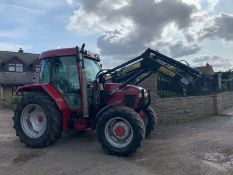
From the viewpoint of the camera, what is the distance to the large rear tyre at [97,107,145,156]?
6.75m

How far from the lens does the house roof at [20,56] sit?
1597 inches

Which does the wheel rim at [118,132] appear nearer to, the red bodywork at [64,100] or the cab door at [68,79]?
the red bodywork at [64,100]

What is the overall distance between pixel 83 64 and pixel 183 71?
266 cm

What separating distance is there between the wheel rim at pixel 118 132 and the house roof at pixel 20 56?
3570cm

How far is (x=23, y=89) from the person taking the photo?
8516 millimetres

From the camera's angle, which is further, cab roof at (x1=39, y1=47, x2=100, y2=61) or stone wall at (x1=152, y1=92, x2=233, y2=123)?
stone wall at (x1=152, y1=92, x2=233, y2=123)

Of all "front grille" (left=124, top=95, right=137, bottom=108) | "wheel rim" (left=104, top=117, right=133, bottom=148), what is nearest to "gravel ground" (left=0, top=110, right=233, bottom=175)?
"wheel rim" (left=104, top=117, right=133, bottom=148)

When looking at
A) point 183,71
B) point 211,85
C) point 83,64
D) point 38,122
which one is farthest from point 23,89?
point 211,85

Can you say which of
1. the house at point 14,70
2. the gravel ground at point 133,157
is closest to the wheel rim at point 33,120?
the gravel ground at point 133,157

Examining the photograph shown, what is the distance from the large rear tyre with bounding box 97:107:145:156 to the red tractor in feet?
0.09

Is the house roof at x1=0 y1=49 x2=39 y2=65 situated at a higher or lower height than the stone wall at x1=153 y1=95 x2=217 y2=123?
higher

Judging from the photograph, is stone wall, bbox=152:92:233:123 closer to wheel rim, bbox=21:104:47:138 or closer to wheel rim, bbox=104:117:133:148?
wheel rim, bbox=104:117:133:148

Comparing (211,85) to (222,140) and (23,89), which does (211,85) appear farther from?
(23,89)

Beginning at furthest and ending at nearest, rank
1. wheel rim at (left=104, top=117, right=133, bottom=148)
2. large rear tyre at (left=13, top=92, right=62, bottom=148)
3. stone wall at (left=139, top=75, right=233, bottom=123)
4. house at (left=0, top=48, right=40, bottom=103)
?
house at (left=0, top=48, right=40, bottom=103) < stone wall at (left=139, top=75, right=233, bottom=123) < large rear tyre at (left=13, top=92, right=62, bottom=148) < wheel rim at (left=104, top=117, right=133, bottom=148)
